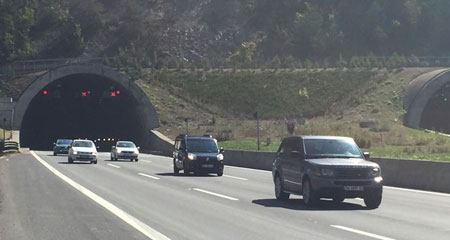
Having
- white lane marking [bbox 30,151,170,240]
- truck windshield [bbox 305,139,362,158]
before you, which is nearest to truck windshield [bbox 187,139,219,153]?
white lane marking [bbox 30,151,170,240]

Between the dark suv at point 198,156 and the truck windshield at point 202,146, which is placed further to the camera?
the truck windshield at point 202,146

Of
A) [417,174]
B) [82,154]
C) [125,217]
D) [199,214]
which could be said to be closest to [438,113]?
[82,154]

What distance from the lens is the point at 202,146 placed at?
3394 cm

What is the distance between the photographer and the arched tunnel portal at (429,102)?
73.4 m

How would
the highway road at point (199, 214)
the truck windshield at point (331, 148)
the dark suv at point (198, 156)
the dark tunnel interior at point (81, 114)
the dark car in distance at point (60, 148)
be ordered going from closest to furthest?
1. the highway road at point (199, 214)
2. the truck windshield at point (331, 148)
3. the dark suv at point (198, 156)
4. the dark car in distance at point (60, 148)
5. the dark tunnel interior at point (81, 114)

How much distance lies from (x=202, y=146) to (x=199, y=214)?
1771cm

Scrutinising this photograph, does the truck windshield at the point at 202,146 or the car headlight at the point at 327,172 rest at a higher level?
the truck windshield at the point at 202,146

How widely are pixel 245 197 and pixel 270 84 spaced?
6718 cm

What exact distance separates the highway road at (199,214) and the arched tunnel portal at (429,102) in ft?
166

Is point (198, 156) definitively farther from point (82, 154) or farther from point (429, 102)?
point (429, 102)

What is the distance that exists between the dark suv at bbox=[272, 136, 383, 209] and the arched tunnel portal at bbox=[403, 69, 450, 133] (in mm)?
55023

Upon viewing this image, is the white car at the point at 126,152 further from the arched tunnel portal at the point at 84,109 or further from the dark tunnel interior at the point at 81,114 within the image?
the dark tunnel interior at the point at 81,114

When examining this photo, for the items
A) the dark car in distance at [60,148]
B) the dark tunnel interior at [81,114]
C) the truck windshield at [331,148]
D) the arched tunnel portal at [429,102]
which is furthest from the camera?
the dark tunnel interior at [81,114]

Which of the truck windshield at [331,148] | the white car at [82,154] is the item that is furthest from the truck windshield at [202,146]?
the truck windshield at [331,148]
